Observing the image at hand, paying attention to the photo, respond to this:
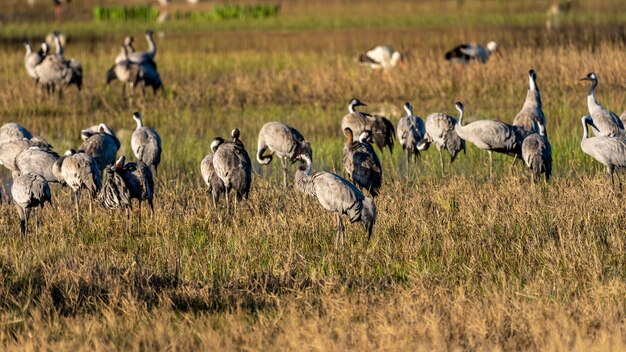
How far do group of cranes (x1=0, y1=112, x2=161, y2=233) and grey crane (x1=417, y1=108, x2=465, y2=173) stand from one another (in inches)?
161

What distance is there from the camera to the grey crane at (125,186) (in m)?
10.4

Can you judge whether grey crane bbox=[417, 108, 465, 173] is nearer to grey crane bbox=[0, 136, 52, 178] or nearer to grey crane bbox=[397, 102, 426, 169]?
grey crane bbox=[397, 102, 426, 169]

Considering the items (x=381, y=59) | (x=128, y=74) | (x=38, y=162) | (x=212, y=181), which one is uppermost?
(x=381, y=59)

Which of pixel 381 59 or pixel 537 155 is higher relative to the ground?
pixel 381 59

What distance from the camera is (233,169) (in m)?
10.9

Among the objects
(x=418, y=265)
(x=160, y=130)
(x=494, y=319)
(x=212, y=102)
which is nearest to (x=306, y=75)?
(x=212, y=102)

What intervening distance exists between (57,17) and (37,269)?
4153cm

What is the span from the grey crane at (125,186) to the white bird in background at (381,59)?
14.2 metres

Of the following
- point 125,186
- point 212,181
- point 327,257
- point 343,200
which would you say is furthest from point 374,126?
point 327,257

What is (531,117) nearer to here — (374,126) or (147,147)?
(374,126)

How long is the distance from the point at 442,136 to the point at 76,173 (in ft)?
16.9

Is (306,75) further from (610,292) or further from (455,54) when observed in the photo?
(610,292)

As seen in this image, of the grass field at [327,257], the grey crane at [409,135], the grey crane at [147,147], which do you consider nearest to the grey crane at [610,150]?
the grass field at [327,257]

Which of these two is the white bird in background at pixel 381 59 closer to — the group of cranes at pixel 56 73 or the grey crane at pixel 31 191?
the group of cranes at pixel 56 73
